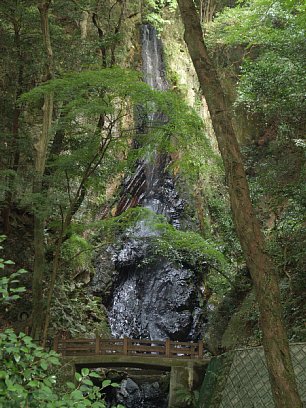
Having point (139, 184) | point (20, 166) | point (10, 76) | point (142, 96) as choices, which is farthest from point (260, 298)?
point (139, 184)

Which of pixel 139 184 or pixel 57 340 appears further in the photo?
pixel 139 184

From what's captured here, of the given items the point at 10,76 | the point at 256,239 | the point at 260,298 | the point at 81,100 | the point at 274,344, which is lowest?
the point at 274,344

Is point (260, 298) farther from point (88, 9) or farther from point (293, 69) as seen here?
point (88, 9)

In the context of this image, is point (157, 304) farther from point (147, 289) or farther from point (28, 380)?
point (28, 380)

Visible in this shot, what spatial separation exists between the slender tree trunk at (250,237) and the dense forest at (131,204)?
0.01 m

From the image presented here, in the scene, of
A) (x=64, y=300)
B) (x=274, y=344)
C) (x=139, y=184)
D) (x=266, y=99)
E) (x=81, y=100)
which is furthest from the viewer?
(x=139, y=184)

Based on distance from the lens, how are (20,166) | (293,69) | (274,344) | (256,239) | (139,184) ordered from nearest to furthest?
(274,344), (256,239), (293,69), (20,166), (139,184)

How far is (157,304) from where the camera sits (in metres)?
18.0

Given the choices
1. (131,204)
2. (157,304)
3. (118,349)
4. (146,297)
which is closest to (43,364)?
(118,349)

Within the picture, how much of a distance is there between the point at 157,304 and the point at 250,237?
13.1m

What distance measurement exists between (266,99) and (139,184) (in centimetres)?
1109

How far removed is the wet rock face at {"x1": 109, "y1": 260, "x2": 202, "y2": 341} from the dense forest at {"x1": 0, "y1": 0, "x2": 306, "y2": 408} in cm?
5

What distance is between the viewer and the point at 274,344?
489 cm

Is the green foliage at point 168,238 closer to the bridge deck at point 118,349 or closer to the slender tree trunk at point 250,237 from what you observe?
the bridge deck at point 118,349
